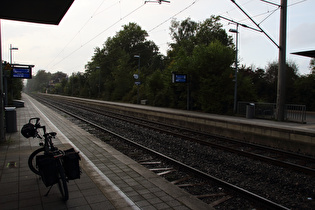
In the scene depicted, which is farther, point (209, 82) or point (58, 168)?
point (209, 82)

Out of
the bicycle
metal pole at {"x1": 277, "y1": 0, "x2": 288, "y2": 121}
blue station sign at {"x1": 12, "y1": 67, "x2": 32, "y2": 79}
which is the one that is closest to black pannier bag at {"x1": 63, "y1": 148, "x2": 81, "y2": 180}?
the bicycle

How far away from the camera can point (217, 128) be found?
46.4 ft

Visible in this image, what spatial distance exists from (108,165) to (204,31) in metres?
38.5

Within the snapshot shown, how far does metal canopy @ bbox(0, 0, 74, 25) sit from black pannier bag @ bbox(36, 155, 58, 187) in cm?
364

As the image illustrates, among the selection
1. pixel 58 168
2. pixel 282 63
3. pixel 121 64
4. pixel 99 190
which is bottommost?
pixel 99 190

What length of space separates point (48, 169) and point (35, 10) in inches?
175

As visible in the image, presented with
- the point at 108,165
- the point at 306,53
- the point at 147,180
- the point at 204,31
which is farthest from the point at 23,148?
the point at 204,31

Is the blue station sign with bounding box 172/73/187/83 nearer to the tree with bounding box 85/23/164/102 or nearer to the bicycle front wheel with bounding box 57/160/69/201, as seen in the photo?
the tree with bounding box 85/23/164/102

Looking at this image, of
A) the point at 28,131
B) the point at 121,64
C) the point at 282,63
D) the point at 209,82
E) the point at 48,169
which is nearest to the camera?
the point at 48,169

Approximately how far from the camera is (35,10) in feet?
20.8

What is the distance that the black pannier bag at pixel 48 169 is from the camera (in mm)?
3746

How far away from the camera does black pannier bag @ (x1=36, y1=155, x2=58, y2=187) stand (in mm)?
3746

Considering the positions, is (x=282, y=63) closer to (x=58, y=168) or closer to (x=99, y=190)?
(x=99, y=190)

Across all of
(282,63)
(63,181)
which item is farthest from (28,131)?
(282,63)
